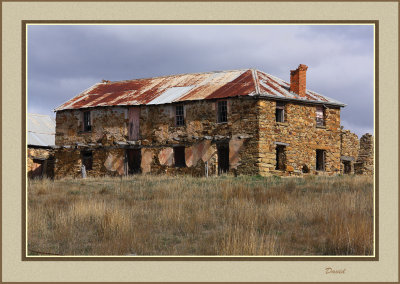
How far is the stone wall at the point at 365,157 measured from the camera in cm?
3141

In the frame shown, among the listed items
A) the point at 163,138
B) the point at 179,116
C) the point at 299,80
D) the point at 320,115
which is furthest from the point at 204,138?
the point at 320,115

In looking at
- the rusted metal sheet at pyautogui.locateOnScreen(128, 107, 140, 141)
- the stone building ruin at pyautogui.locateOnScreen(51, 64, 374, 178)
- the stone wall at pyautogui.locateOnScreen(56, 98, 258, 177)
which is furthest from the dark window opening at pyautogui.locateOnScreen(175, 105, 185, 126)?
the rusted metal sheet at pyautogui.locateOnScreen(128, 107, 140, 141)

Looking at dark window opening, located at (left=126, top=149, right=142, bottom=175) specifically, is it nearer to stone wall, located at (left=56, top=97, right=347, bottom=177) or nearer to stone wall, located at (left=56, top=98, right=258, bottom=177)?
stone wall, located at (left=56, top=97, right=347, bottom=177)

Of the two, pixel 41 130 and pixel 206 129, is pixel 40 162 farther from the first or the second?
pixel 206 129

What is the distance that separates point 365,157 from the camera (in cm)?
3169

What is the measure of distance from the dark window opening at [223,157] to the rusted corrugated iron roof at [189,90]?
297cm

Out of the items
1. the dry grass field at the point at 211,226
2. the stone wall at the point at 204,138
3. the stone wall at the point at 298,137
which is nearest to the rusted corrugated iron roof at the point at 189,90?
the stone wall at the point at 204,138

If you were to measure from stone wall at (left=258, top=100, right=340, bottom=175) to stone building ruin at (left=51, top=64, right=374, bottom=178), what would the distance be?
54mm

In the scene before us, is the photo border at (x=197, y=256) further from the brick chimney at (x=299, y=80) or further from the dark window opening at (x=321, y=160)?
the dark window opening at (x=321, y=160)

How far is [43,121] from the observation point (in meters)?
41.0

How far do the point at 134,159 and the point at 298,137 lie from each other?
10.1m

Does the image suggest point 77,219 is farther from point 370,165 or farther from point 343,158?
point 370,165

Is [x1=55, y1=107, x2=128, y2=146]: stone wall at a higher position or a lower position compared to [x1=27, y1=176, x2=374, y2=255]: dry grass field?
higher

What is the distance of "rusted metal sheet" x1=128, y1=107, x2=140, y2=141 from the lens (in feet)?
97.3
